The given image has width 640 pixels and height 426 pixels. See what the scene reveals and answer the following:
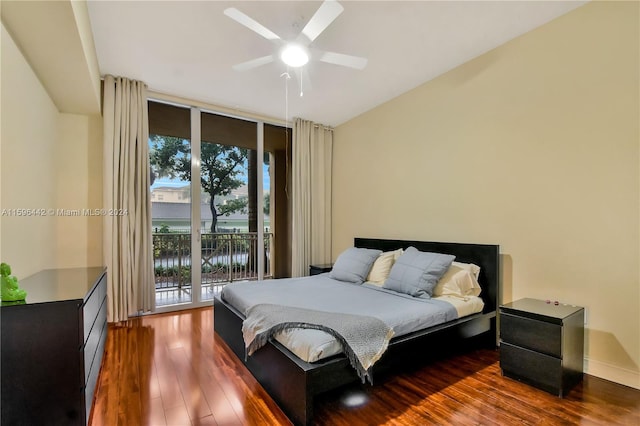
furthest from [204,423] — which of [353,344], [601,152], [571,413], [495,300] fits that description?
[601,152]

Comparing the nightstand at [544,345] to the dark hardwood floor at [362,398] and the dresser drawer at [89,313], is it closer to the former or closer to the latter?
the dark hardwood floor at [362,398]

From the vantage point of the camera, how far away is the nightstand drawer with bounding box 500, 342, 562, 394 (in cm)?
207

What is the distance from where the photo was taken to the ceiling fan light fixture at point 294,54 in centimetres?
239

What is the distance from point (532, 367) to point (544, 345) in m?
0.19

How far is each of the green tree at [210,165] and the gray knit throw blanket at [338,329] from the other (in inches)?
101

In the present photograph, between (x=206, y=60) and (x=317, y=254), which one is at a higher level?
(x=206, y=60)

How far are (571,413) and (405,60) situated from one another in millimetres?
3118

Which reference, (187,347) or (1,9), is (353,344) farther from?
(1,9)

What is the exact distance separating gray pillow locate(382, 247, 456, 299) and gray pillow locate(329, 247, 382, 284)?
16.3 inches

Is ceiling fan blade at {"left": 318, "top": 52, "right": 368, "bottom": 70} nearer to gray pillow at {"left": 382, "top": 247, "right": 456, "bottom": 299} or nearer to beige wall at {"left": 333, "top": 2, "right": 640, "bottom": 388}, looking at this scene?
beige wall at {"left": 333, "top": 2, "right": 640, "bottom": 388}

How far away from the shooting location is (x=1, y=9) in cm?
180

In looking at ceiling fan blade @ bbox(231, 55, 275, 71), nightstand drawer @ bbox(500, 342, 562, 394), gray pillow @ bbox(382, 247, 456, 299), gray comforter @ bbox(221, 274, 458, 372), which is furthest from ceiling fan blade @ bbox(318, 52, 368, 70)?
nightstand drawer @ bbox(500, 342, 562, 394)

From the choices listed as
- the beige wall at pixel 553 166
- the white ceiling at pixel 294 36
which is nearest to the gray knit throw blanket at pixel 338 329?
the beige wall at pixel 553 166

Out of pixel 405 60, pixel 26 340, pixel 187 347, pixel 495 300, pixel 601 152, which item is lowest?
pixel 187 347
